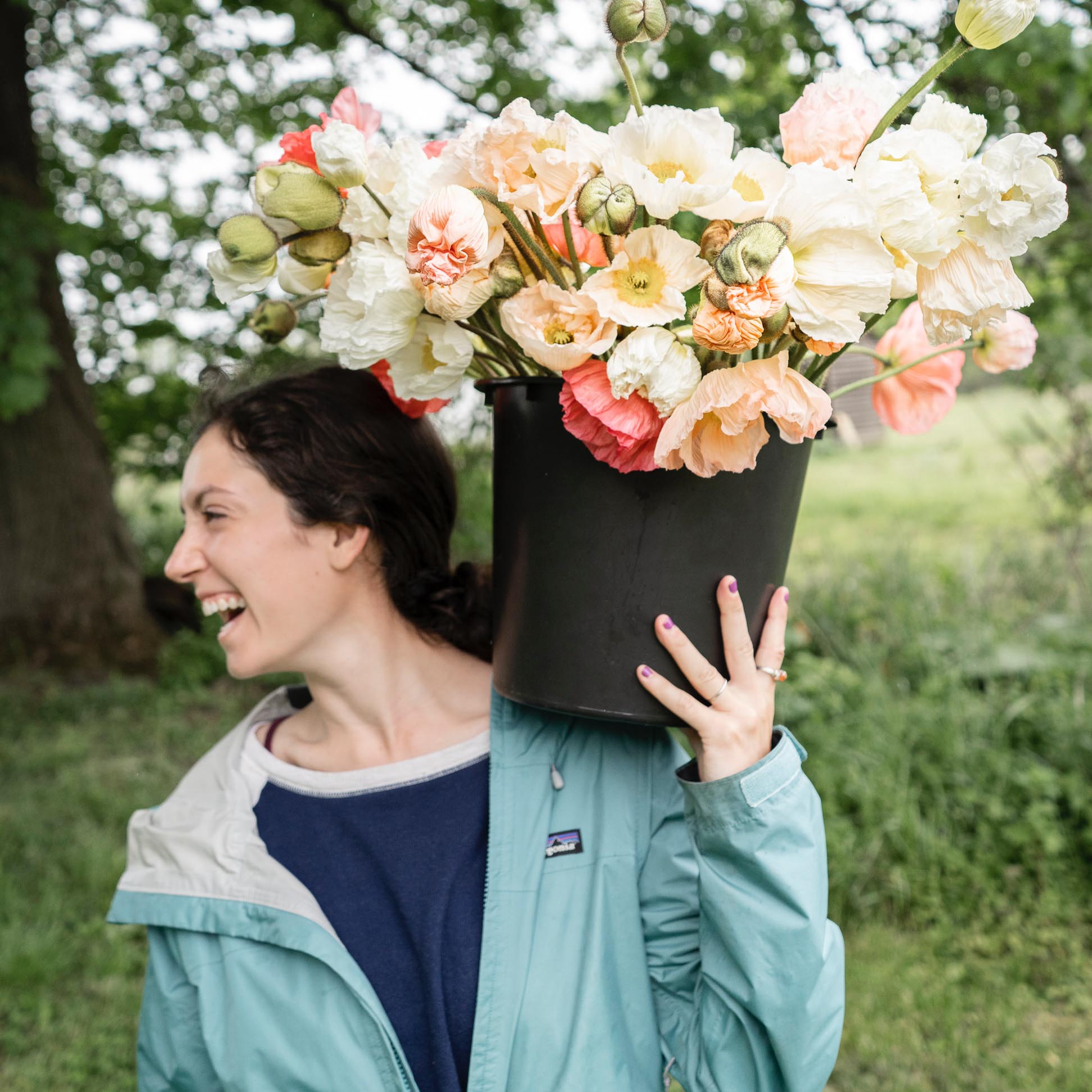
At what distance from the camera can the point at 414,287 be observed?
0.96 m

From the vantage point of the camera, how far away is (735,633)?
110 centimetres

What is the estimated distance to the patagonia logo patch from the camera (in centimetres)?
135

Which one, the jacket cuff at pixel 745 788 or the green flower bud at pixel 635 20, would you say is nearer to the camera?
the green flower bud at pixel 635 20

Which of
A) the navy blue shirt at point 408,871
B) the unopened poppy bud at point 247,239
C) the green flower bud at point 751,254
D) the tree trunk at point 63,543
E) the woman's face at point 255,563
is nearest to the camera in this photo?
the green flower bud at point 751,254

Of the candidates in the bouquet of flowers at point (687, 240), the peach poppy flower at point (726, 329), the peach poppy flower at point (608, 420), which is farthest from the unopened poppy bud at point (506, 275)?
the peach poppy flower at point (726, 329)

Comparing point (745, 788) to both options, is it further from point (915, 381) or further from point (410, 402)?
point (410, 402)

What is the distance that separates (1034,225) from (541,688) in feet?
2.22

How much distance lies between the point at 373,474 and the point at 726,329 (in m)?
0.90

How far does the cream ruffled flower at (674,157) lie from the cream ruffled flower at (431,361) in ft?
0.81

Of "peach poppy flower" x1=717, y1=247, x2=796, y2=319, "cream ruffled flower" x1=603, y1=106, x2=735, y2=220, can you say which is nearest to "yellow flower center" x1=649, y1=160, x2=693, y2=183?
"cream ruffled flower" x1=603, y1=106, x2=735, y2=220

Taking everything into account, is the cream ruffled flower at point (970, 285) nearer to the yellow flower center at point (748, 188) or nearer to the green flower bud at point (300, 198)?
the yellow flower center at point (748, 188)

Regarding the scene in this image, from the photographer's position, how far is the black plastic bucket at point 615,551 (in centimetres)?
105

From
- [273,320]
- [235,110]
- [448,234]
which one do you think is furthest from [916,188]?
[235,110]

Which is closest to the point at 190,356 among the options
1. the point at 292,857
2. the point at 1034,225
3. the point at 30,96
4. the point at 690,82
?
the point at 30,96
